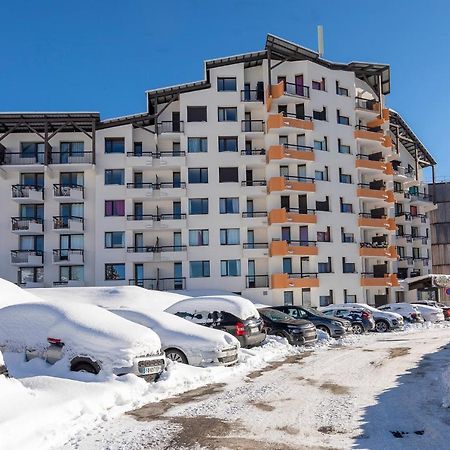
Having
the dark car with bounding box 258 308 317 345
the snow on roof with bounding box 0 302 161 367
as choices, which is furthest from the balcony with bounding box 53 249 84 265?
the snow on roof with bounding box 0 302 161 367

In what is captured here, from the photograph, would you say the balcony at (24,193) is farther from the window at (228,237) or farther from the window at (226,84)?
the window at (226,84)

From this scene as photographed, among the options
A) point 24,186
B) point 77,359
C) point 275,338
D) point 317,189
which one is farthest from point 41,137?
point 77,359

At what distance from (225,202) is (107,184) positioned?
9731 millimetres

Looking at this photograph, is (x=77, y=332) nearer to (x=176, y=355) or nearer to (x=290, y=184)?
(x=176, y=355)

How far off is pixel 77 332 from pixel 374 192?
41.3 meters

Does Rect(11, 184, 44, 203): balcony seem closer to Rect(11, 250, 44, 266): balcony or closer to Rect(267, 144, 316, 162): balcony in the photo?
Rect(11, 250, 44, 266): balcony

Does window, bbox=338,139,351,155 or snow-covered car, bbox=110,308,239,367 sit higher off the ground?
window, bbox=338,139,351,155

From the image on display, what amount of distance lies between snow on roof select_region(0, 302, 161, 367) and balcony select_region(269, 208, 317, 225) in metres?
32.1

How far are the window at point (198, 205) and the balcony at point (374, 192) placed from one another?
13.6m

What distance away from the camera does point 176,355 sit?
527 inches

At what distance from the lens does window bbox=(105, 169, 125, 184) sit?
147 ft

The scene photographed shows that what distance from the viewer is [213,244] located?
44188 millimetres

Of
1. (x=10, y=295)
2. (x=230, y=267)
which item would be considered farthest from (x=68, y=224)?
(x=10, y=295)

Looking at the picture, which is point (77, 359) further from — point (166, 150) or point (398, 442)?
point (166, 150)
